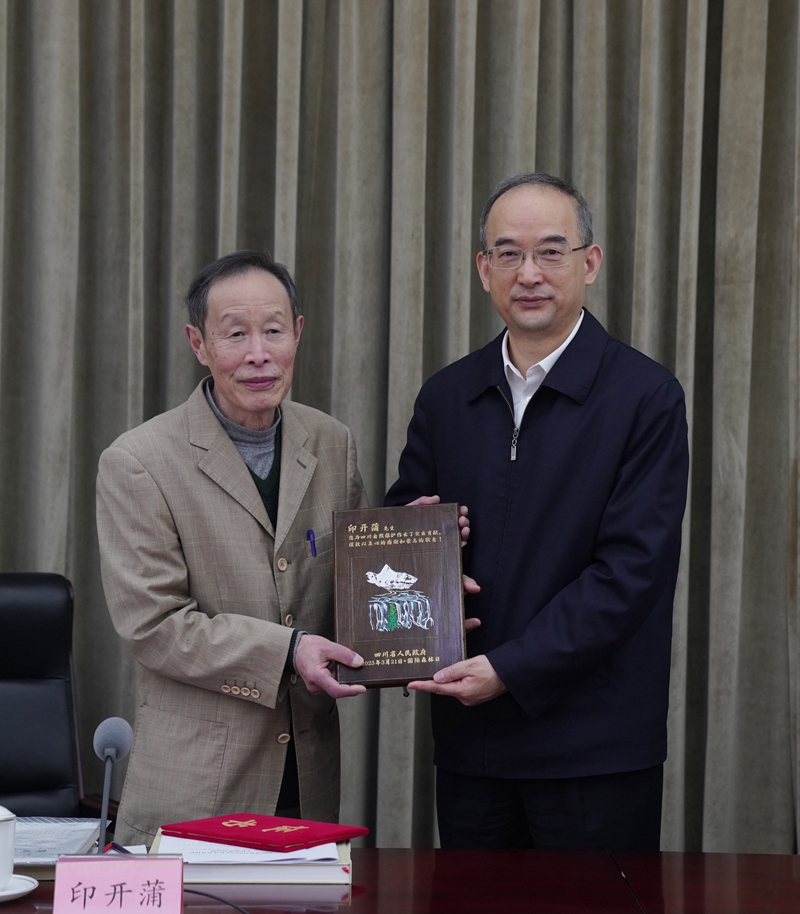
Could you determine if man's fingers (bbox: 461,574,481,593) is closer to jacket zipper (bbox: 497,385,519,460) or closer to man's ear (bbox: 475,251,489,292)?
jacket zipper (bbox: 497,385,519,460)

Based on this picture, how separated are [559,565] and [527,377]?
0.38 meters

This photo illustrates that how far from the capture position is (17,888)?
1.26 metres

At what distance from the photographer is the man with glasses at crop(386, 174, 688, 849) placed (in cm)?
179

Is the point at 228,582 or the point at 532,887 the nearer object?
the point at 532,887

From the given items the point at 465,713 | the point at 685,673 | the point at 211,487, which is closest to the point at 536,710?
the point at 465,713

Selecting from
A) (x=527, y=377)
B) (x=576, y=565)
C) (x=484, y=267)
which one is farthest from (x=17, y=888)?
(x=484, y=267)

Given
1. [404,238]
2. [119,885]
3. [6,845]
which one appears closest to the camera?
[119,885]

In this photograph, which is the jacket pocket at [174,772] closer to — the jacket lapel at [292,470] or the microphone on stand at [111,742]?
the jacket lapel at [292,470]

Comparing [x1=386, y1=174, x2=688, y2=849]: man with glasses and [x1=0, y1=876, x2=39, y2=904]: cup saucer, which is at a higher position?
[x1=386, y1=174, x2=688, y2=849]: man with glasses

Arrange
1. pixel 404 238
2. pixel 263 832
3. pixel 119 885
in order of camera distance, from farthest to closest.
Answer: pixel 404 238, pixel 263 832, pixel 119 885

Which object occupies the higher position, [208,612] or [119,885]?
[208,612]

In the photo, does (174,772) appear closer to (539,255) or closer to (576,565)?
(576,565)

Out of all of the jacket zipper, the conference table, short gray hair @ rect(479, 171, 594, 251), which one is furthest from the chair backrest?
short gray hair @ rect(479, 171, 594, 251)

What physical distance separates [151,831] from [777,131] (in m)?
2.40
